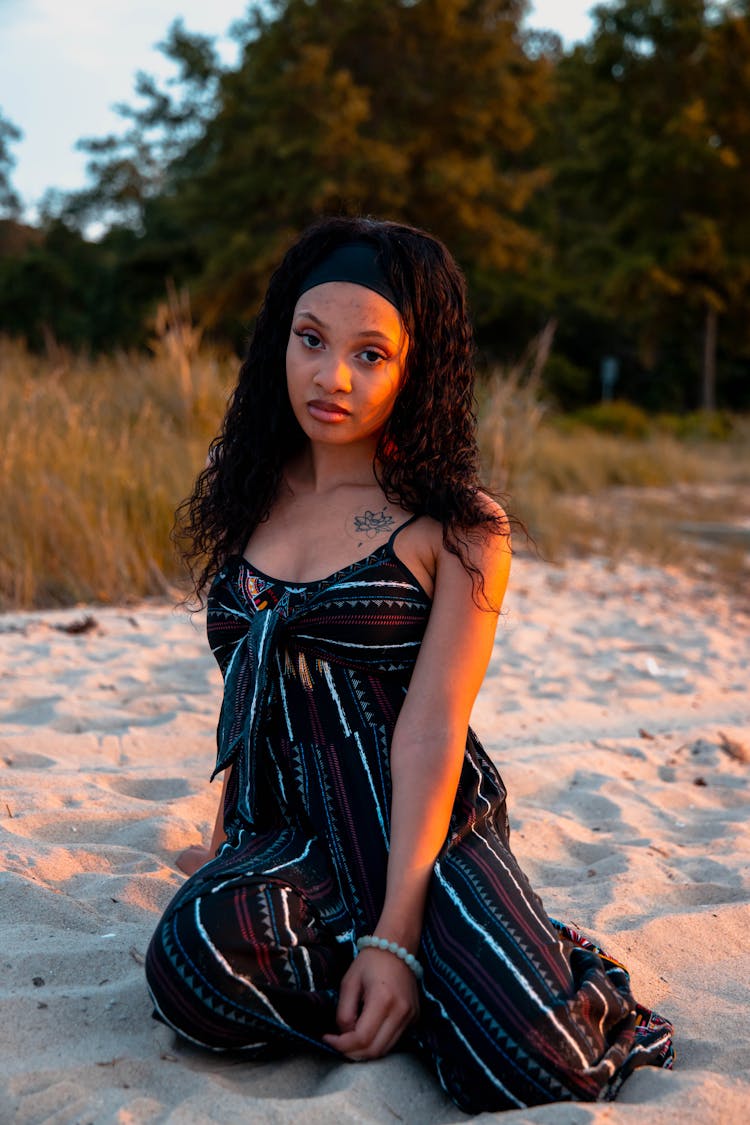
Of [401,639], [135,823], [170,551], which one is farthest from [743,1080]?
[170,551]

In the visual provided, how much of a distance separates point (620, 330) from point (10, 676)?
975 inches

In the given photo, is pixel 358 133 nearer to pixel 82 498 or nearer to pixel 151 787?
pixel 82 498

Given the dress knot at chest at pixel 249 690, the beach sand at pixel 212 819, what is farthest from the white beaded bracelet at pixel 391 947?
the dress knot at chest at pixel 249 690

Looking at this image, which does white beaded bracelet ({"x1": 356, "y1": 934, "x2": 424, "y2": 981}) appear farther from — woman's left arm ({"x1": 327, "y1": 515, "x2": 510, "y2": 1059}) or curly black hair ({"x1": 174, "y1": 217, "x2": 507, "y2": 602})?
curly black hair ({"x1": 174, "y1": 217, "x2": 507, "y2": 602})

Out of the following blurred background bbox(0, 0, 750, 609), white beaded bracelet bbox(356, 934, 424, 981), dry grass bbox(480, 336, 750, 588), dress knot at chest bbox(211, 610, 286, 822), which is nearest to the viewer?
white beaded bracelet bbox(356, 934, 424, 981)

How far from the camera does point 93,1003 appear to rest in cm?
195

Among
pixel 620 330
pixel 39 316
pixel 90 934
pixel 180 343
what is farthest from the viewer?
pixel 620 330

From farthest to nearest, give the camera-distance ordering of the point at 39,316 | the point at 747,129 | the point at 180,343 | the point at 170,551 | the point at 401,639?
the point at 39,316, the point at 747,129, the point at 180,343, the point at 170,551, the point at 401,639

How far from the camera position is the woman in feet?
5.92

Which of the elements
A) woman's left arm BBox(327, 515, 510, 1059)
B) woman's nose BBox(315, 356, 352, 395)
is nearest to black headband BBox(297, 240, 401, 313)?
woman's nose BBox(315, 356, 352, 395)

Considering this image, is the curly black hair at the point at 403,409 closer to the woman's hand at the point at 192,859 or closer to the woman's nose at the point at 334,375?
the woman's nose at the point at 334,375

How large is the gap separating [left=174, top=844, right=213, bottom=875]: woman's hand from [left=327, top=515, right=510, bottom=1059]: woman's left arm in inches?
29.9

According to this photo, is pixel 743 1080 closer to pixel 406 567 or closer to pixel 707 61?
pixel 406 567

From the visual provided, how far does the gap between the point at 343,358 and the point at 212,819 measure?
4.77 feet
